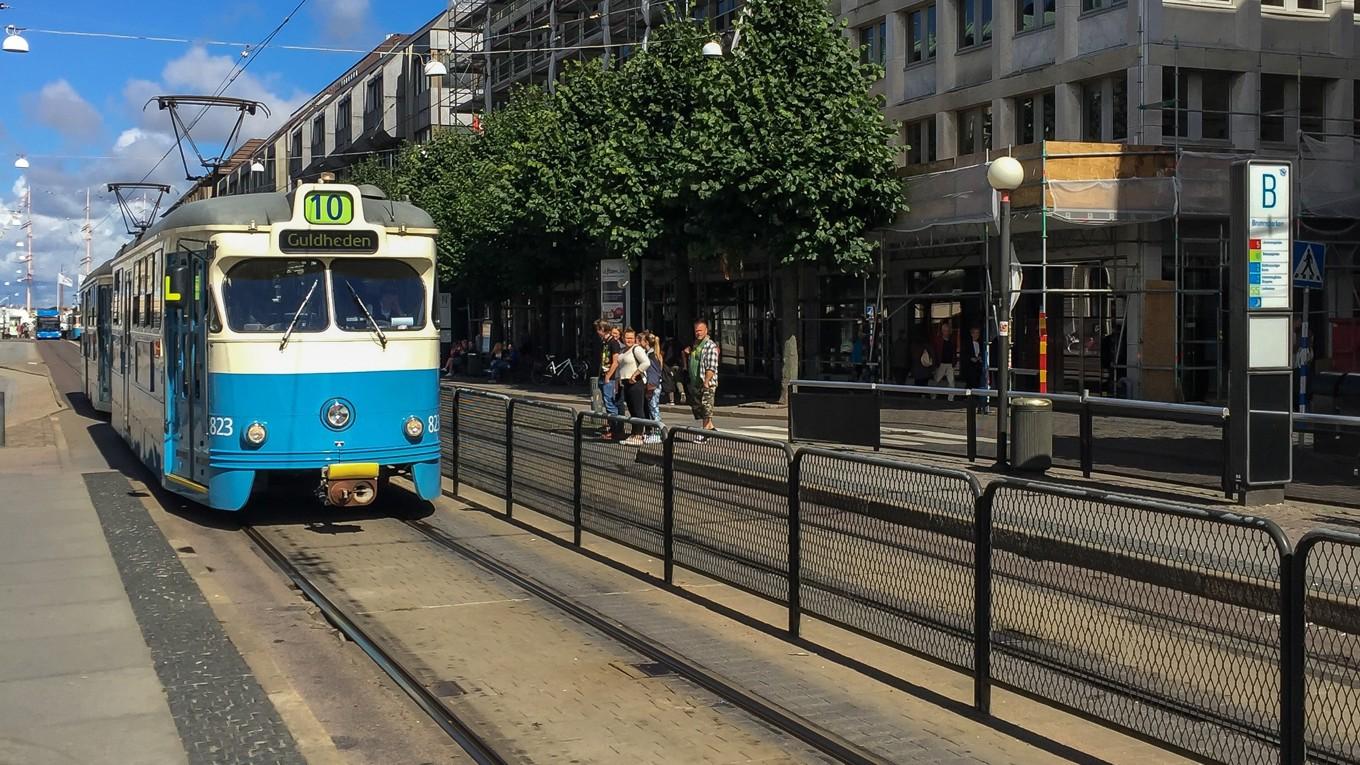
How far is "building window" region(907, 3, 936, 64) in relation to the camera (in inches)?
1325

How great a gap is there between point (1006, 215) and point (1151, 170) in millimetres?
10249

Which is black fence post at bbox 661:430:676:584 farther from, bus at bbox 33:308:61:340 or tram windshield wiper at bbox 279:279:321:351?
bus at bbox 33:308:61:340

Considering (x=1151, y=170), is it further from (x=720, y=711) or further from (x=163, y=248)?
(x=720, y=711)

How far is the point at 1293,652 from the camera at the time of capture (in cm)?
468

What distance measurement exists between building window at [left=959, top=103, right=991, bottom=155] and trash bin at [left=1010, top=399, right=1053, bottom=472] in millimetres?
18261

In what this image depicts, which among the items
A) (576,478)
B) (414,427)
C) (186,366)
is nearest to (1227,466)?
(576,478)

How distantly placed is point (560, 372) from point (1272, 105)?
23.2 m

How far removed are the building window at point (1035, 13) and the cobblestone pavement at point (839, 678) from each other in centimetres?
2251

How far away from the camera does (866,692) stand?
22.5 feet

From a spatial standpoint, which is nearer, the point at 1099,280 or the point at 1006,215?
the point at 1006,215

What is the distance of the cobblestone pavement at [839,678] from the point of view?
596cm

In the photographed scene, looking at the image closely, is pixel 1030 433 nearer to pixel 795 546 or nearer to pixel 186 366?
pixel 795 546

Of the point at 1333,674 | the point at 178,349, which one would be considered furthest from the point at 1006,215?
the point at 1333,674

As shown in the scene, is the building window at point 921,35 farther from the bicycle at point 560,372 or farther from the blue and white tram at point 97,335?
the blue and white tram at point 97,335
